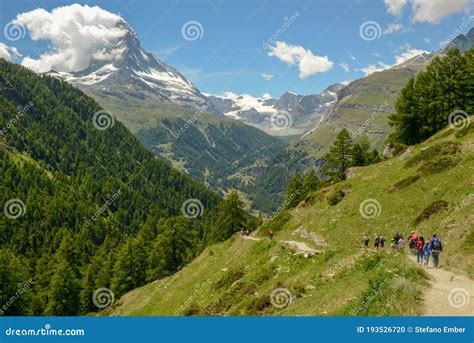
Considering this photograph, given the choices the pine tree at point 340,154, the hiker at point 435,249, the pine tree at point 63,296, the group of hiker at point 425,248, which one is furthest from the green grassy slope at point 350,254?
the pine tree at point 63,296

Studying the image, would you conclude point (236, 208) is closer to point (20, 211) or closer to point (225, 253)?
point (225, 253)

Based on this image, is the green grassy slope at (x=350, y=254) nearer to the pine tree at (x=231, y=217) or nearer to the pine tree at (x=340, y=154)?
the pine tree at (x=340, y=154)

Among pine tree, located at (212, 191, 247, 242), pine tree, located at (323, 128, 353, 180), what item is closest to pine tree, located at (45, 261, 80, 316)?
pine tree, located at (212, 191, 247, 242)

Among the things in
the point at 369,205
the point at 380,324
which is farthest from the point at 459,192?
the point at 380,324

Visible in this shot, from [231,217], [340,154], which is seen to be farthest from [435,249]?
[231,217]

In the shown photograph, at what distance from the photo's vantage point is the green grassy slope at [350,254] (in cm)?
2059

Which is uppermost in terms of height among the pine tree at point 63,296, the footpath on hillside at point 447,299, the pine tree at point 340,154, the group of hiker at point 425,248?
the pine tree at point 340,154

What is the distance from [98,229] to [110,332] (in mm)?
180366

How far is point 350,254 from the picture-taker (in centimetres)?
2752

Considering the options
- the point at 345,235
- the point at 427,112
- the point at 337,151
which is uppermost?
the point at 427,112

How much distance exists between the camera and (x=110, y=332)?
17.6 metres

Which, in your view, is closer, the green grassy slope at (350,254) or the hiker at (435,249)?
the green grassy slope at (350,254)

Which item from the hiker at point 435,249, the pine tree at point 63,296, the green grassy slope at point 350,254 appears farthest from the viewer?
the pine tree at point 63,296

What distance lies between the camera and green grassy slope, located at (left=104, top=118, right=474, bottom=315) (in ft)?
67.6
